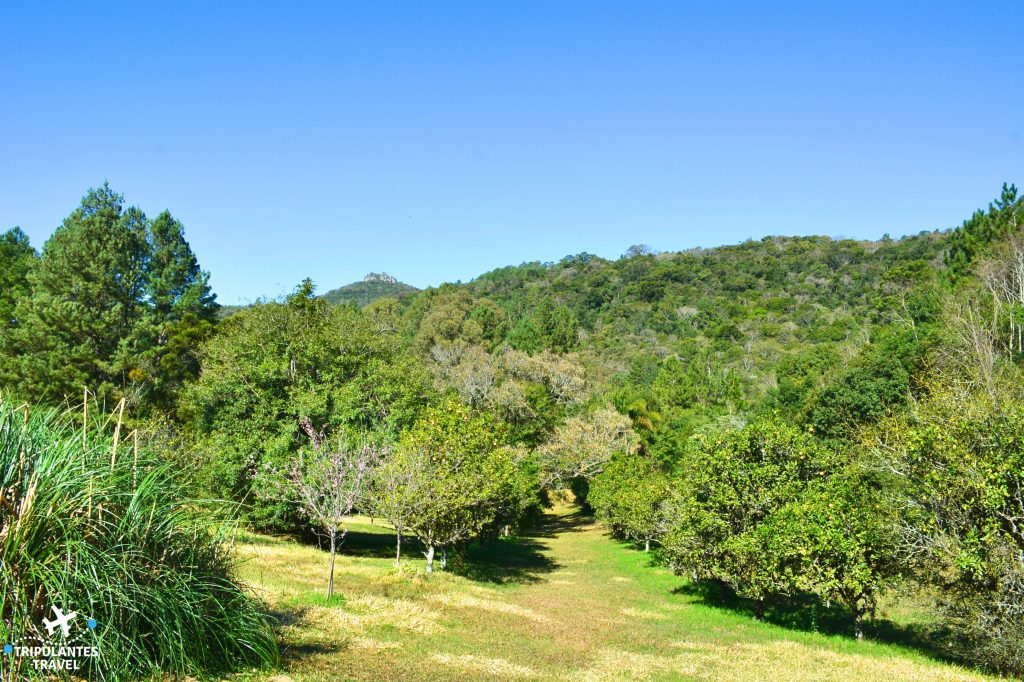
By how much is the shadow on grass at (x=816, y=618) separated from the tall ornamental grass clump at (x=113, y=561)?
18.7 m

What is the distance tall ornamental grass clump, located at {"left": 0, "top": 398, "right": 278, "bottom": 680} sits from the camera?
6.63 meters

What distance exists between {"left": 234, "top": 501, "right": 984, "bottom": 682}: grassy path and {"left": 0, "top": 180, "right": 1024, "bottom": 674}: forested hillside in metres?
1.85

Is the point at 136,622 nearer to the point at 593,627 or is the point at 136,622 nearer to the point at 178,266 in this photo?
the point at 593,627

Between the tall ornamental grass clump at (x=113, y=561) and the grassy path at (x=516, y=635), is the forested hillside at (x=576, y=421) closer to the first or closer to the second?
the tall ornamental grass clump at (x=113, y=561)

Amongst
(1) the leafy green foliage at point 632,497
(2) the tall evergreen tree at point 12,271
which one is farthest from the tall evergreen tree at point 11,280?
(1) the leafy green foliage at point 632,497

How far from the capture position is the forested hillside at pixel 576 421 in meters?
17.1

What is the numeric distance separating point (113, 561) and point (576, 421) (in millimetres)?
50451

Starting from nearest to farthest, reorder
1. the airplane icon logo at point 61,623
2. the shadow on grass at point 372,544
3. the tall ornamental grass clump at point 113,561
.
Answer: the airplane icon logo at point 61,623
the tall ornamental grass clump at point 113,561
the shadow on grass at point 372,544

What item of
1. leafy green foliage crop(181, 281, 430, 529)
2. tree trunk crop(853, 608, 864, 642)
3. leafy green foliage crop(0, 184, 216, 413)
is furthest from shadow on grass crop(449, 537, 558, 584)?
leafy green foliage crop(0, 184, 216, 413)

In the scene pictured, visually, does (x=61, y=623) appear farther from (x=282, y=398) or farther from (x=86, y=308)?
(x=86, y=308)

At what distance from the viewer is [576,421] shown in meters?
56.1

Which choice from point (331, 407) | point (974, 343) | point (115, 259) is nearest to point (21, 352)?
point (115, 259)

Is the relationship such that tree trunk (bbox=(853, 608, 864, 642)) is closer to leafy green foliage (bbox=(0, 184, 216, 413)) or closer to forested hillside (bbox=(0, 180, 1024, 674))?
forested hillside (bbox=(0, 180, 1024, 674))

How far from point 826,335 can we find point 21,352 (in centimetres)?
9226
